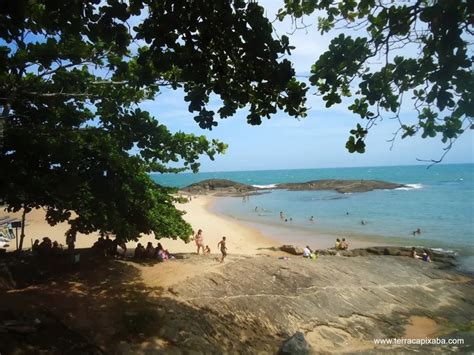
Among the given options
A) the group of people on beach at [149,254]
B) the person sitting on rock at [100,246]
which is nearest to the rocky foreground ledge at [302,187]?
the group of people on beach at [149,254]

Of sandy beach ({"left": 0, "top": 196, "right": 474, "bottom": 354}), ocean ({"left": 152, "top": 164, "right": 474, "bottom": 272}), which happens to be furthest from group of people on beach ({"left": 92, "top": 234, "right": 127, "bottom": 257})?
ocean ({"left": 152, "top": 164, "right": 474, "bottom": 272})

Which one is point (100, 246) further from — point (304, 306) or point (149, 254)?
point (304, 306)

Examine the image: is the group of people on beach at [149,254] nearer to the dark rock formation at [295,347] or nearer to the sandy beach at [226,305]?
the sandy beach at [226,305]

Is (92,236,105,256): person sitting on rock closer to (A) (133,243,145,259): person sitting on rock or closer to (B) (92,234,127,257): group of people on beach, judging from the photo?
(B) (92,234,127,257): group of people on beach

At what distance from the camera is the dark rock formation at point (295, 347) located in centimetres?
905

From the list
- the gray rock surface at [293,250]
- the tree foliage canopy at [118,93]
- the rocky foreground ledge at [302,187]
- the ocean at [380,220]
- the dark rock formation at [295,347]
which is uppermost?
the tree foliage canopy at [118,93]

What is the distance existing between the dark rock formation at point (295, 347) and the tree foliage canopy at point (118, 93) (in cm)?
524

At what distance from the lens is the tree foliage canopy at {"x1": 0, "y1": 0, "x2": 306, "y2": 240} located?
15.0ft

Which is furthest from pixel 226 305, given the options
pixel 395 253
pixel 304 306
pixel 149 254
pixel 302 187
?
pixel 302 187

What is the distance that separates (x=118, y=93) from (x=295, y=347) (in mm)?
8454

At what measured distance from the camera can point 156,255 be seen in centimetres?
1428

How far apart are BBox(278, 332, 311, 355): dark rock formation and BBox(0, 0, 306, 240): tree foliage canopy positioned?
17.2ft

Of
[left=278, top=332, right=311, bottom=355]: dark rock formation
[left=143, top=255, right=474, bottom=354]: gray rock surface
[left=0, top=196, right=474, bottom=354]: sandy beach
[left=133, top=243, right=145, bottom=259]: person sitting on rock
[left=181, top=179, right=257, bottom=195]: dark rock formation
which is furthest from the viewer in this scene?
[left=181, top=179, right=257, bottom=195]: dark rock formation

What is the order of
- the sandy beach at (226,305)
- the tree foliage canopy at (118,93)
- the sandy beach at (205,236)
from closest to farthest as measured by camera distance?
the tree foliage canopy at (118,93) < the sandy beach at (226,305) < the sandy beach at (205,236)
